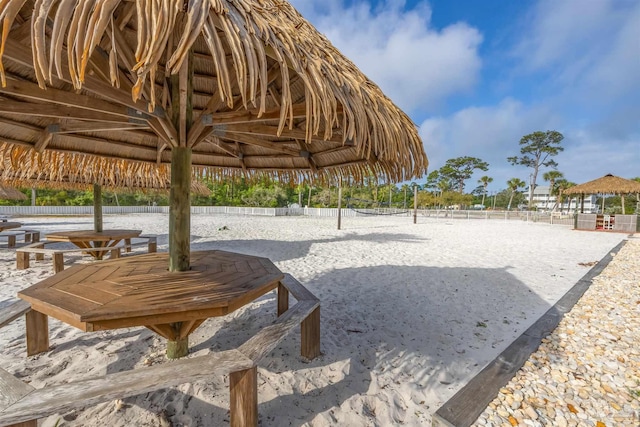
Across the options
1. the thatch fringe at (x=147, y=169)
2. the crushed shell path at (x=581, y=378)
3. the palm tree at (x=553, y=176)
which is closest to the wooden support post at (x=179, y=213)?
the thatch fringe at (x=147, y=169)

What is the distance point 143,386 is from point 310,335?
152 centimetres

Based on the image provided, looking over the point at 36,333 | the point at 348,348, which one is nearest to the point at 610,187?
the point at 348,348

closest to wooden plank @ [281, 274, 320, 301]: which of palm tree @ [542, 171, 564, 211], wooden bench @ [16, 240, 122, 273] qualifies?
wooden bench @ [16, 240, 122, 273]

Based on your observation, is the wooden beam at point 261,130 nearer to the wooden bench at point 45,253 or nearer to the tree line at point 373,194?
the wooden bench at point 45,253

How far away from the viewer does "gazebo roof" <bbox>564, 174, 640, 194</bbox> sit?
1590 cm

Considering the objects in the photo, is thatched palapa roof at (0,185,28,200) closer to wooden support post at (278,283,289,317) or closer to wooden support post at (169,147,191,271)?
wooden support post at (169,147,191,271)

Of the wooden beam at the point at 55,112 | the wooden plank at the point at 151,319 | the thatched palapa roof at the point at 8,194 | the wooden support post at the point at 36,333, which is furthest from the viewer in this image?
the thatched palapa roof at the point at 8,194

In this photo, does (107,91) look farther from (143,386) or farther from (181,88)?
(143,386)

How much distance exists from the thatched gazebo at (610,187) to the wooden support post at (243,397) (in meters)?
22.9

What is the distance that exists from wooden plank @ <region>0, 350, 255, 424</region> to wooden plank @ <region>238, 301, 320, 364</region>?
88mm

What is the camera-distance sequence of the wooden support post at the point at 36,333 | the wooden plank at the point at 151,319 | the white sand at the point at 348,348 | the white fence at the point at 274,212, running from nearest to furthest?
1. the wooden plank at the point at 151,319
2. the white sand at the point at 348,348
3. the wooden support post at the point at 36,333
4. the white fence at the point at 274,212

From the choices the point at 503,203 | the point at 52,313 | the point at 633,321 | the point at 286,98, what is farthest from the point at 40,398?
the point at 503,203

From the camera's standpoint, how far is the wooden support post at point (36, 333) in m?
2.41

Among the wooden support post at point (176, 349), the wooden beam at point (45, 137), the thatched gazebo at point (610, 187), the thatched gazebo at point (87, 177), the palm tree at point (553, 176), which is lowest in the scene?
the wooden support post at point (176, 349)
